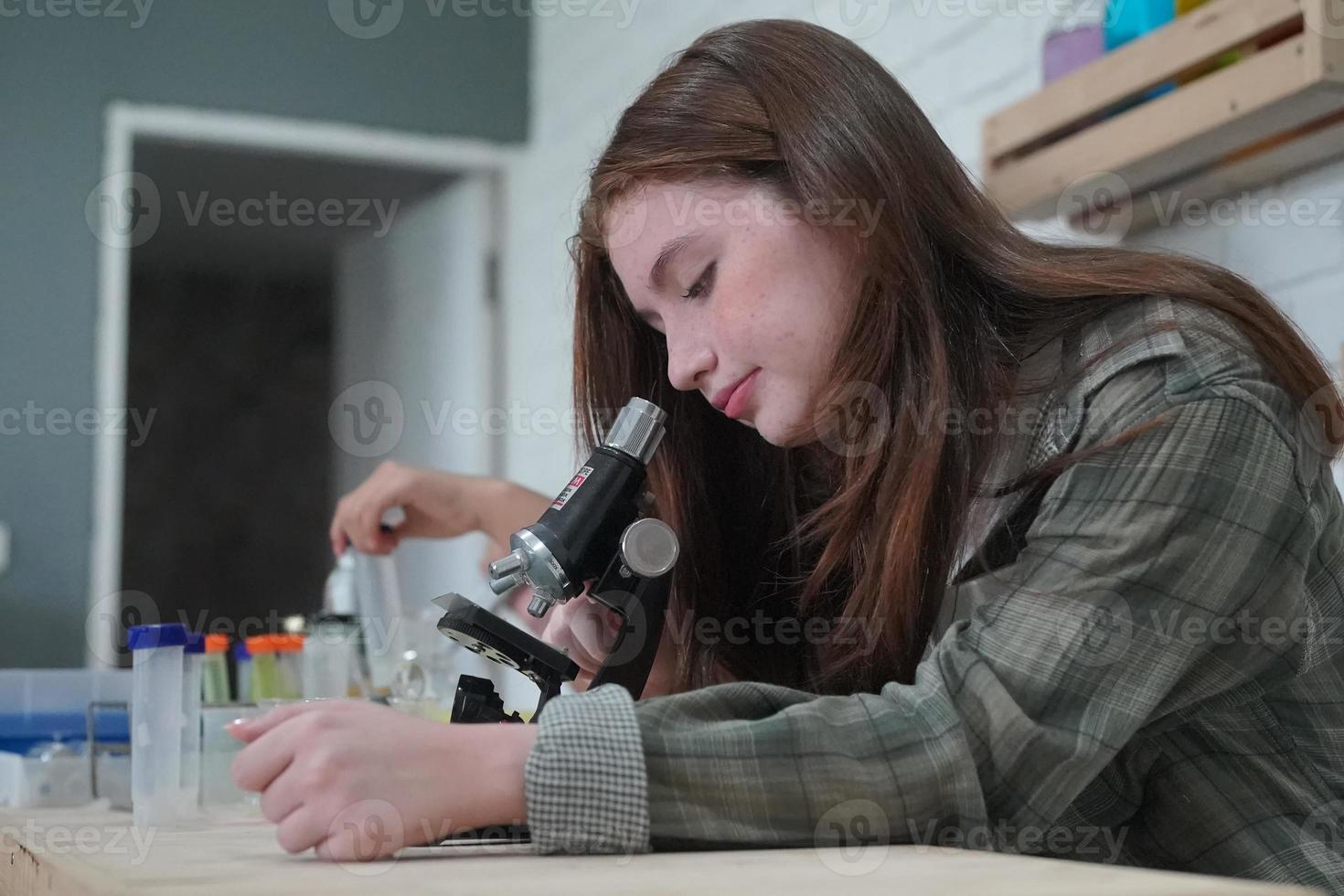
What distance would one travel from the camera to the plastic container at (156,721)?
1.24 m

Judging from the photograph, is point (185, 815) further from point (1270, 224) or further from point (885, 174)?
point (1270, 224)

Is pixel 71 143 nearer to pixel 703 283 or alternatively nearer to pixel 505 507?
pixel 505 507

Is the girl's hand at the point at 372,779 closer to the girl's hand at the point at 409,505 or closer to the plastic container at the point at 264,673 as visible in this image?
the plastic container at the point at 264,673

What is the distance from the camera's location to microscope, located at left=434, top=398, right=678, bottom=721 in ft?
3.29

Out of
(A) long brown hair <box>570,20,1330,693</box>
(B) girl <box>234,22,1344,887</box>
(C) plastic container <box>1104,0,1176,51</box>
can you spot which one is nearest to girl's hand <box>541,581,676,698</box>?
(B) girl <box>234,22,1344,887</box>

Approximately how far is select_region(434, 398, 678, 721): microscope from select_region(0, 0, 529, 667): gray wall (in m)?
2.31

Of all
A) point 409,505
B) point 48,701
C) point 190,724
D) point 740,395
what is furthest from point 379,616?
point 740,395

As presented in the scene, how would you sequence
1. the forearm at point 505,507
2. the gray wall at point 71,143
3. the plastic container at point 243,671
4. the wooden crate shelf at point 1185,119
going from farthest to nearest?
1. the gray wall at point 71,143
2. the forearm at point 505,507
3. the plastic container at point 243,671
4. the wooden crate shelf at point 1185,119

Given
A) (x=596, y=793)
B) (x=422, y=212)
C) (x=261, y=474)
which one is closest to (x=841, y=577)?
(x=596, y=793)

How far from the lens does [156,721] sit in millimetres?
1265

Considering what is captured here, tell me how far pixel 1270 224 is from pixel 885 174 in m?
0.76

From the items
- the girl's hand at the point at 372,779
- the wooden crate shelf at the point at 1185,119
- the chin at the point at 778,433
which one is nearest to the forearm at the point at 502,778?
the girl's hand at the point at 372,779

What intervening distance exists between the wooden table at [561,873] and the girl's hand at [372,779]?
0.02m

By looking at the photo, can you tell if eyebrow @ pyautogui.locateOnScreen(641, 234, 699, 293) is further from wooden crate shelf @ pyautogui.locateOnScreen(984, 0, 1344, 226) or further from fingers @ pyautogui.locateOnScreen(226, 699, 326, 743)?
wooden crate shelf @ pyautogui.locateOnScreen(984, 0, 1344, 226)
